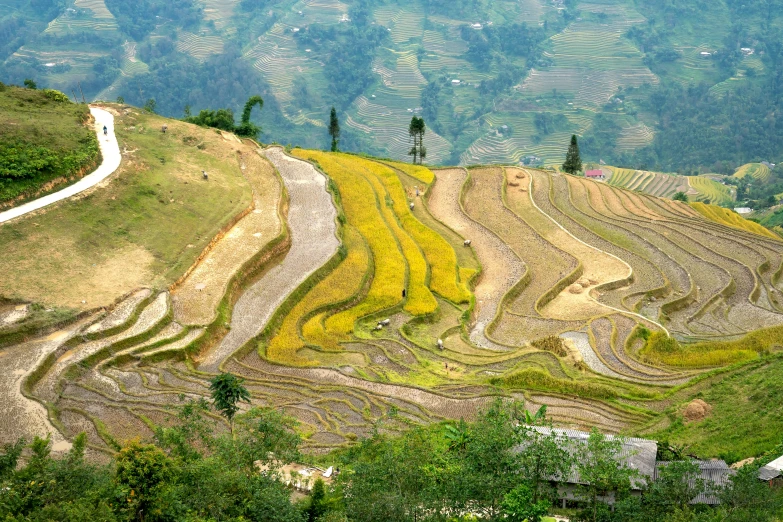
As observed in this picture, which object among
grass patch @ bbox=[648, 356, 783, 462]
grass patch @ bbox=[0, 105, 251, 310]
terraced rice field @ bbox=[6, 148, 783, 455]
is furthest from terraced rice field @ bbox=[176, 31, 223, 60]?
grass patch @ bbox=[648, 356, 783, 462]

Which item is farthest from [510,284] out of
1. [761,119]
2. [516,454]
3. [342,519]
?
[761,119]

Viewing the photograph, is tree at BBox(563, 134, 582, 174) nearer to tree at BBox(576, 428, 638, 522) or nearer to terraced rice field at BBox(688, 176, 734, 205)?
terraced rice field at BBox(688, 176, 734, 205)

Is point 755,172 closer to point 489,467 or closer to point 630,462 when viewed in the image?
point 630,462

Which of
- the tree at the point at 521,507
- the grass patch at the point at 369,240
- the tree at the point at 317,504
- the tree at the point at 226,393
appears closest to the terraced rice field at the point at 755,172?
the grass patch at the point at 369,240

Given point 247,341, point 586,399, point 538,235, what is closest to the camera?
point 586,399

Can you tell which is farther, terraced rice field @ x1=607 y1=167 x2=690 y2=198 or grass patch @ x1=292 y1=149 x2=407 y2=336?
terraced rice field @ x1=607 y1=167 x2=690 y2=198

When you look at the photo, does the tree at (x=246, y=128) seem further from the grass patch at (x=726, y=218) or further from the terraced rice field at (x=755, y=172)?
the terraced rice field at (x=755, y=172)

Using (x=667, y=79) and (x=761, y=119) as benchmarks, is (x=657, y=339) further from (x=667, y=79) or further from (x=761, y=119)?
(x=667, y=79)
